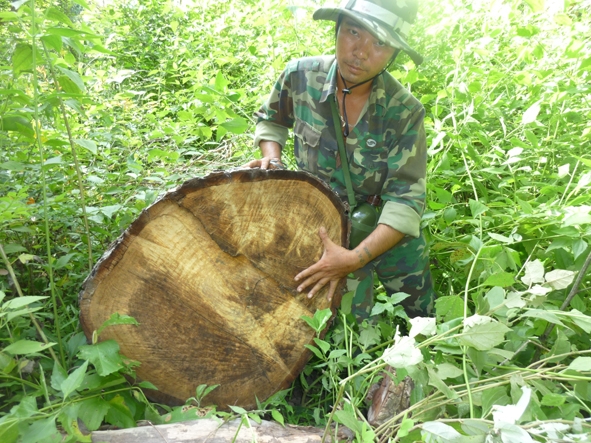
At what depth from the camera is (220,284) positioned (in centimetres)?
166

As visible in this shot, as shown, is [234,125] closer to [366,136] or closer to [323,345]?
[366,136]

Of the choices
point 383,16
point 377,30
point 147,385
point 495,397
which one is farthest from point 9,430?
point 383,16

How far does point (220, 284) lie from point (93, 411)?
556 millimetres

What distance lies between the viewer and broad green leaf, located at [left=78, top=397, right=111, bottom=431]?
50.3 inches

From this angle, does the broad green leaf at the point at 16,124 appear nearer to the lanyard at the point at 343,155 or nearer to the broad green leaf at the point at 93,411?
the broad green leaf at the point at 93,411

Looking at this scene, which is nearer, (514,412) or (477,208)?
(514,412)

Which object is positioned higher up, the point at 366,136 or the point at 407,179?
the point at 366,136

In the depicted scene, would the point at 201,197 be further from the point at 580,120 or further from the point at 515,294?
the point at 580,120

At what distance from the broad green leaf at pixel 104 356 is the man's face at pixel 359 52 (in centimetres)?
133

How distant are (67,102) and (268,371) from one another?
1.20m

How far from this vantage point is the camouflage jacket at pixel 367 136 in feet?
6.37

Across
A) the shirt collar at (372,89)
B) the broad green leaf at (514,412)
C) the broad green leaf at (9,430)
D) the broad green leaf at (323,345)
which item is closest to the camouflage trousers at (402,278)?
the shirt collar at (372,89)

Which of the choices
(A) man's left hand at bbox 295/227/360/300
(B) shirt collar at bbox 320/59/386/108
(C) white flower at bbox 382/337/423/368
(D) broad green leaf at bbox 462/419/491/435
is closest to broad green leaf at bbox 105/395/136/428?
(A) man's left hand at bbox 295/227/360/300

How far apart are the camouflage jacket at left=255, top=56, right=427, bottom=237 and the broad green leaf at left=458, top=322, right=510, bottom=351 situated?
0.80 meters
